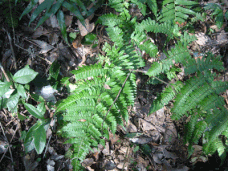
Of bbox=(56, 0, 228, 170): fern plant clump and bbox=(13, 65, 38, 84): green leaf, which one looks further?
bbox=(13, 65, 38, 84): green leaf

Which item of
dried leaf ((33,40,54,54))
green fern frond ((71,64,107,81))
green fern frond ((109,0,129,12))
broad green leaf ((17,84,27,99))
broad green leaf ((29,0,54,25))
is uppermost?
green fern frond ((109,0,129,12))

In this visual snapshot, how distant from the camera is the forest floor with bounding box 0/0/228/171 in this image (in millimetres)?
2701

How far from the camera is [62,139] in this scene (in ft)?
9.28

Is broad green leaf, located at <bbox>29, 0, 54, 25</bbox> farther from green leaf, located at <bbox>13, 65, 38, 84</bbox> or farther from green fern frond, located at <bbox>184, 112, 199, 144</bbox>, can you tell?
green fern frond, located at <bbox>184, 112, 199, 144</bbox>

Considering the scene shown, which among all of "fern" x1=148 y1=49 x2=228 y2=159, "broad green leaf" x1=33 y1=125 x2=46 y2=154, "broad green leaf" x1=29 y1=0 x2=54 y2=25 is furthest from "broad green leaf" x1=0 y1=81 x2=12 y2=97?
"fern" x1=148 y1=49 x2=228 y2=159

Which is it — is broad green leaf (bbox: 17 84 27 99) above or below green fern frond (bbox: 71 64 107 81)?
below

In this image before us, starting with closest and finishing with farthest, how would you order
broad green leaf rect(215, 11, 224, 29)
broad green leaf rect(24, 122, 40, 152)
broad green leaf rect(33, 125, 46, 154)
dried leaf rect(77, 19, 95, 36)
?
1. broad green leaf rect(33, 125, 46, 154)
2. broad green leaf rect(24, 122, 40, 152)
3. dried leaf rect(77, 19, 95, 36)
4. broad green leaf rect(215, 11, 224, 29)

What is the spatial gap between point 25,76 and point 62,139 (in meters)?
1.21

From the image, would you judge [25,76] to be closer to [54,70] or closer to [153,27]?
[54,70]

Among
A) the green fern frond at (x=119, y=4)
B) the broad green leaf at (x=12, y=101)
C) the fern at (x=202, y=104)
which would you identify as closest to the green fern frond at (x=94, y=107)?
the fern at (x=202, y=104)

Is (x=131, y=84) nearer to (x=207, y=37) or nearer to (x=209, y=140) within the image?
(x=209, y=140)

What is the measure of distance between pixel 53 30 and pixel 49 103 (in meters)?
1.26

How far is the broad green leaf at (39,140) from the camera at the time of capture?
92.1 inches

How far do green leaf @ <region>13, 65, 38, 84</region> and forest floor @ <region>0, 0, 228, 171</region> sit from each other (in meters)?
0.29
